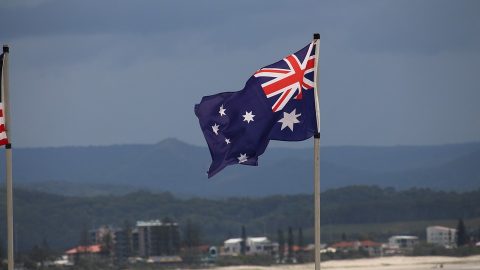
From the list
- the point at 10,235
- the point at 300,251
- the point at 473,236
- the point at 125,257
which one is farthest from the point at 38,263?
the point at 10,235

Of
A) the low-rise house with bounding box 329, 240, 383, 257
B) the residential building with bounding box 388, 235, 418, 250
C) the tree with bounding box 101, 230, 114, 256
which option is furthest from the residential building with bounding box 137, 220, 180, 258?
the residential building with bounding box 388, 235, 418, 250

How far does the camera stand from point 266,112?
3244 centimetres

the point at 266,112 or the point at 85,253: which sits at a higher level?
the point at 266,112

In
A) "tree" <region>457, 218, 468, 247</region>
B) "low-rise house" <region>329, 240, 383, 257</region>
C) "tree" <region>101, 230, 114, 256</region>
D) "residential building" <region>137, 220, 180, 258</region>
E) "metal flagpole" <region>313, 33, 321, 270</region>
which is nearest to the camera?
"metal flagpole" <region>313, 33, 321, 270</region>

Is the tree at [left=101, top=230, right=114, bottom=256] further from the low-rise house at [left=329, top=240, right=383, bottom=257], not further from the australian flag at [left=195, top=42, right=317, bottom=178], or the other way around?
the australian flag at [left=195, top=42, right=317, bottom=178]

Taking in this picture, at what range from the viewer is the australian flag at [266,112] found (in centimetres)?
3212

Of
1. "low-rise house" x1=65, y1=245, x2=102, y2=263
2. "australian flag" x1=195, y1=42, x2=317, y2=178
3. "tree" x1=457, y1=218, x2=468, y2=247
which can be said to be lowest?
"low-rise house" x1=65, y1=245, x2=102, y2=263

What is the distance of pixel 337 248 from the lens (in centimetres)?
18138

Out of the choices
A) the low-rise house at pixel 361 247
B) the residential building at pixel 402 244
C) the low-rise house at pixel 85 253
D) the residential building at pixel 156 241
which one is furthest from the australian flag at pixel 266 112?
the residential building at pixel 402 244

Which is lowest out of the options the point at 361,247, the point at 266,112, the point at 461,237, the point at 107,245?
the point at 361,247

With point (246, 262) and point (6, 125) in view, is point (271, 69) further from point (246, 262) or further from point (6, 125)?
point (246, 262)

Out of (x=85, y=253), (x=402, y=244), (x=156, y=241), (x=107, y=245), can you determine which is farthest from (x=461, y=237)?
(x=85, y=253)

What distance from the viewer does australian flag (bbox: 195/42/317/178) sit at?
105ft

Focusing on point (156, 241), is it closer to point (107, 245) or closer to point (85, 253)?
point (107, 245)
